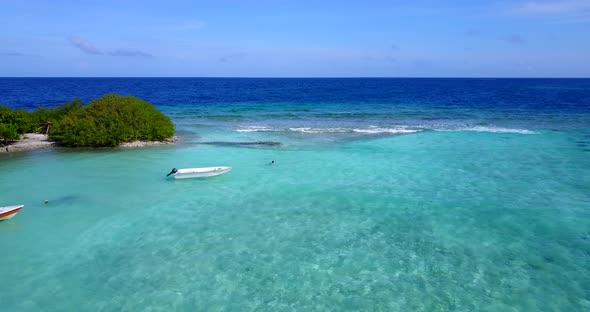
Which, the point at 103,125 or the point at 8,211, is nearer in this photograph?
the point at 8,211

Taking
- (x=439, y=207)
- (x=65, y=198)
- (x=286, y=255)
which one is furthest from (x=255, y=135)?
(x=286, y=255)

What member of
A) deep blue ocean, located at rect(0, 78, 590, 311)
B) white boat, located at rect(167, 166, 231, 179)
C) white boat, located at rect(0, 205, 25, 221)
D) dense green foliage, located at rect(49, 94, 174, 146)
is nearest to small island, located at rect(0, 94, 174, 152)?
dense green foliage, located at rect(49, 94, 174, 146)

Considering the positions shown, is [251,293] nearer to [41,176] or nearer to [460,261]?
[460,261]

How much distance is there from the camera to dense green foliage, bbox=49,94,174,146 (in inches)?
1281

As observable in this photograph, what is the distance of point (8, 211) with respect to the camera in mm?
17188

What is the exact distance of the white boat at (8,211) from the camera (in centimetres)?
1720

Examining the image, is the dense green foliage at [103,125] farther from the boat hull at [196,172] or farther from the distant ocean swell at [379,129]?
the boat hull at [196,172]

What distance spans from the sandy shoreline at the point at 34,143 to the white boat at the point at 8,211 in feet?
51.3

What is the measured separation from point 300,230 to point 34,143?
26.8 m

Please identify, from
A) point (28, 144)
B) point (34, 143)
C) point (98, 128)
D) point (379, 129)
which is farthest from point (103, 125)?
point (379, 129)

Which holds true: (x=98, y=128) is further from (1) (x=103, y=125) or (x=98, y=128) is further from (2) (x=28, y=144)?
(2) (x=28, y=144)

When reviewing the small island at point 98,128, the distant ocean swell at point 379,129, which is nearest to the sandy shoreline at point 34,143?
the small island at point 98,128

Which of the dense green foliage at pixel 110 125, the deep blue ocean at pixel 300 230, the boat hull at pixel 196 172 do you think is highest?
the dense green foliage at pixel 110 125

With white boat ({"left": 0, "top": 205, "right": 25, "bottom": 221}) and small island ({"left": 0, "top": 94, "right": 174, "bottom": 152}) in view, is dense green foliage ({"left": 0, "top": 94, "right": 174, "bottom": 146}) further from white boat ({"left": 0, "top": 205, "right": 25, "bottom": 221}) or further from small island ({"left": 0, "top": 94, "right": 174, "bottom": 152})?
white boat ({"left": 0, "top": 205, "right": 25, "bottom": 221})
